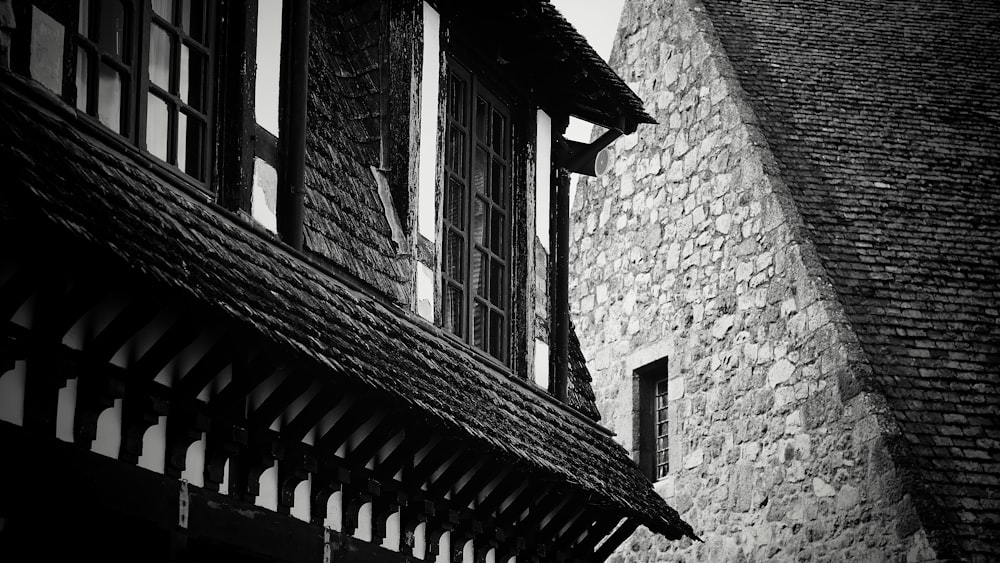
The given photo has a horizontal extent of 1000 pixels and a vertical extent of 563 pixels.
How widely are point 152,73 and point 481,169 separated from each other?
3.42m

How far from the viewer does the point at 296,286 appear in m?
6.87

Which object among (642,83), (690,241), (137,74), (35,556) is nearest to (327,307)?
(137,74)

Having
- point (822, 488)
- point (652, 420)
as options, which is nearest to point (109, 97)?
point (822, 488)

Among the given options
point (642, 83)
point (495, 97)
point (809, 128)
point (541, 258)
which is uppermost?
point (642, 83)

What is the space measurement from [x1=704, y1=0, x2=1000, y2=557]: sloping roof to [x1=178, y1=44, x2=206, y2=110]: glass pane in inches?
284


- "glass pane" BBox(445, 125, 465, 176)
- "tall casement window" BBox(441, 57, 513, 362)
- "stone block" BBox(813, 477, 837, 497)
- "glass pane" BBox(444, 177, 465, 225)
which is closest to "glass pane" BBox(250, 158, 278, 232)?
"tall casement window" BBox(441, 57, 513, 362)

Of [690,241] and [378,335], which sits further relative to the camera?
Result: [690,241]

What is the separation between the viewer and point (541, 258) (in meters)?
10.3

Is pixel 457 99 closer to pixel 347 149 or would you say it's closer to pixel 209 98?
pixel 347 149

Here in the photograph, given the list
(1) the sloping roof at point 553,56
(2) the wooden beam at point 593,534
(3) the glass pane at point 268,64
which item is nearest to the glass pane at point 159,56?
(3) the glass pane at point 268,64

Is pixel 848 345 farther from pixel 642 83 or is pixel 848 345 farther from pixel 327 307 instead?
pixel 327 307

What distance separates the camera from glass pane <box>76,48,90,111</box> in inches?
238

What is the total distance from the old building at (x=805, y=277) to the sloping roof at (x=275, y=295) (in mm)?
3488

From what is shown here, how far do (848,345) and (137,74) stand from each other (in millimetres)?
8029
